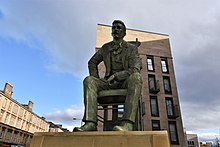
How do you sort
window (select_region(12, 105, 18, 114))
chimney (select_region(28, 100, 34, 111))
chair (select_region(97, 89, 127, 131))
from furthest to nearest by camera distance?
chimney (select_region(28, 100, 34, 111)), window (select_region(12, 105, 18, 114)), chair (select_region(97, 89, 127, 131))

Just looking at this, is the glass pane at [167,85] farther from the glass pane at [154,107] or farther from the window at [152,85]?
the glass pane at [154,107]

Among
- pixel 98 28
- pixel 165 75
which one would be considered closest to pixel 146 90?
pixel 165 75

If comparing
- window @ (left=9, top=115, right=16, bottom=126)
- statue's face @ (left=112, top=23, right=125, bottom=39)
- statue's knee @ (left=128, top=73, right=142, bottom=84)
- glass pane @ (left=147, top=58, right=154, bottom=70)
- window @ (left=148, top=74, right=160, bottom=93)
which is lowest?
statue's knee @ (left=128, top=73, right=142, bottom=84)

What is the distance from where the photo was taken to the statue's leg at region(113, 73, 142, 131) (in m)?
2.51

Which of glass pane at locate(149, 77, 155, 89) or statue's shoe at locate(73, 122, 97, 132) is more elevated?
glass pane at locate(149, 77, 155, 89)

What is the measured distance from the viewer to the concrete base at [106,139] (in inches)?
85.1

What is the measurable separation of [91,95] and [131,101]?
0.63 m

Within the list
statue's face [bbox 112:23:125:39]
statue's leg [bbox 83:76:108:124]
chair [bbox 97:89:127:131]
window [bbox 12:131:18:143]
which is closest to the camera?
statue's leg [bbox 83:76:108:124]

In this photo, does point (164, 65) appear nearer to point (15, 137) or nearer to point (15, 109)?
point (15, 109)

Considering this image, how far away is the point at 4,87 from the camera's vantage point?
39188mm

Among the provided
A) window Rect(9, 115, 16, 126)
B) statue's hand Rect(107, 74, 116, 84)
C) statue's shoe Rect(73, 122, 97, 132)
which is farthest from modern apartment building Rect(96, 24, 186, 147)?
window Rect(9, 115, 16, 126)

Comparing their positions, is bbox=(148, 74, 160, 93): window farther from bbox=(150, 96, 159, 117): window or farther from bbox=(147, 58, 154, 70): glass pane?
bbox=(147, 58, 154, 70): glass pane

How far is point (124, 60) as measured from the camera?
333 cm

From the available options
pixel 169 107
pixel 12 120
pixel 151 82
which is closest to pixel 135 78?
pixel 169 107
